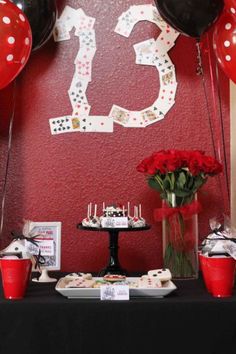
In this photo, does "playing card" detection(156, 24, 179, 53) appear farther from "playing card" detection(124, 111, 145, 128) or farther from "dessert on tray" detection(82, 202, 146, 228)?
"dessert on tray" detection(82, 202, 146, 228)

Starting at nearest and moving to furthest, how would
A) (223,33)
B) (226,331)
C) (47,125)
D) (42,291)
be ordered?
(226,331)
(42,291)
(223,33)
(47,125)

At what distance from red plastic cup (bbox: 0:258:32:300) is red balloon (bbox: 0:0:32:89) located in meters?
0.62

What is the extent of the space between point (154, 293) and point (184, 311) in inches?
4.4

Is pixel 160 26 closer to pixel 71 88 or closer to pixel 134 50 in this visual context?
pixel 134 50

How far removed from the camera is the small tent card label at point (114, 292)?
4.77ft

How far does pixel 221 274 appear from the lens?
1.49 m

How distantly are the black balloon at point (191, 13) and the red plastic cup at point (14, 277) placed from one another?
0.92 meters

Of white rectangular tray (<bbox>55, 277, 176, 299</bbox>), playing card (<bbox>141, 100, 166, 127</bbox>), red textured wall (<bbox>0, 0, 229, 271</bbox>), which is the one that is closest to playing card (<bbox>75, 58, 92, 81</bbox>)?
red textured wall (<bbox>0, 0, 229, 271</bbox>)

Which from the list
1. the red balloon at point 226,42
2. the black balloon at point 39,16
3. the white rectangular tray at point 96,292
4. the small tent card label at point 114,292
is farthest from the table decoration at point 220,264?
the black balloon at point 39,16

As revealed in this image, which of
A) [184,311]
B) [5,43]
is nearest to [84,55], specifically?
[5,43]

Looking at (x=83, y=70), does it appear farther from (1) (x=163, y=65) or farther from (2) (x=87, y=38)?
(1) (x=163, y=65)

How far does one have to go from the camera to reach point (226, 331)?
1403 millimetres

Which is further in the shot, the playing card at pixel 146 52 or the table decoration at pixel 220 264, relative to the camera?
the playing card at pixel 146 52

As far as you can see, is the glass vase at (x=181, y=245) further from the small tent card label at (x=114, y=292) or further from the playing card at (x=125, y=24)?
the playing card at (x=125, y=24)
